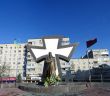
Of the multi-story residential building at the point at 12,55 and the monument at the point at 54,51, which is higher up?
the multi-story residential building at the point at 12,55

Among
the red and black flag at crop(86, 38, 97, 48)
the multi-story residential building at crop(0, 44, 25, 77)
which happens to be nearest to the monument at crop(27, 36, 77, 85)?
the red and black flag at crop(86, 38, 97, 48)

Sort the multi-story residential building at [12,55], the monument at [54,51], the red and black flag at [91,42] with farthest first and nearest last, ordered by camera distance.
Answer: the multi-story residential building at [12,55], the red and black flag at [91,42], the monument at [54,51]

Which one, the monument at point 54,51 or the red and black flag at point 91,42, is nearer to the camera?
the monument at point 54,51

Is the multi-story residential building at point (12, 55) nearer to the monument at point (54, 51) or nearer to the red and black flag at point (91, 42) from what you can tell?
the red and black flag at point (91, 42)

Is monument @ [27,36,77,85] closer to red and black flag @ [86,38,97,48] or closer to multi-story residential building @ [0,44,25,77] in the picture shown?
red and black flag @ [86,38,97,48]

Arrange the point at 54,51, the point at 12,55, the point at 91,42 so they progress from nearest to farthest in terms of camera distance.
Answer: the point at 54,51
the point at 91,42
the point at 12,55

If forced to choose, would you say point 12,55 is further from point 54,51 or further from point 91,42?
point 54,51

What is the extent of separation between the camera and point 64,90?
35.3 metres

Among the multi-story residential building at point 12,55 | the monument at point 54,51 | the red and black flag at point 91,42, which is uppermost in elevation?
the multi-story residential building at point 12,55

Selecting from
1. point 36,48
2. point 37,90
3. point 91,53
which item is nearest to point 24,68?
point 91,53

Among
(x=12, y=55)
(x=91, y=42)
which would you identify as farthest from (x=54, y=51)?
(x=12, y=55)

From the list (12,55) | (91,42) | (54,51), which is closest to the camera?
(54,51)

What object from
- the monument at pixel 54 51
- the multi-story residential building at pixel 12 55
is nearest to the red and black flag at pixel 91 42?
the monument at pixel 54 51

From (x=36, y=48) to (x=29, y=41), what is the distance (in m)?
74.4
